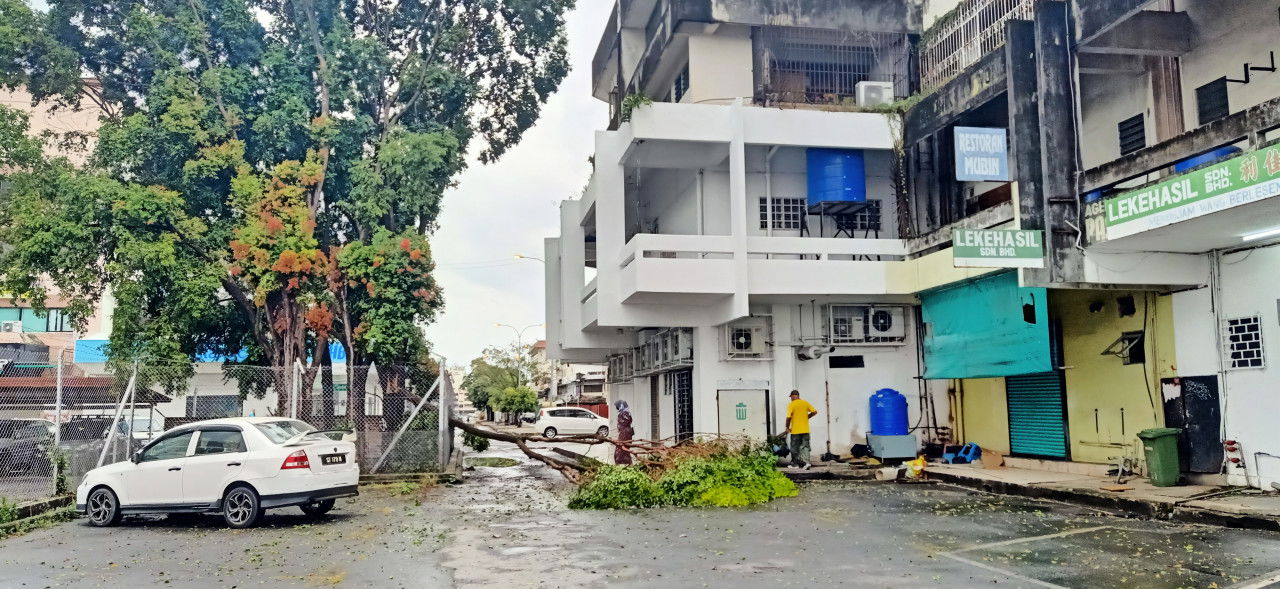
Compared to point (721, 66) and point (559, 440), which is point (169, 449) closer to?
point (559, 440)

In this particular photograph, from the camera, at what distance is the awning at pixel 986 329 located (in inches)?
656

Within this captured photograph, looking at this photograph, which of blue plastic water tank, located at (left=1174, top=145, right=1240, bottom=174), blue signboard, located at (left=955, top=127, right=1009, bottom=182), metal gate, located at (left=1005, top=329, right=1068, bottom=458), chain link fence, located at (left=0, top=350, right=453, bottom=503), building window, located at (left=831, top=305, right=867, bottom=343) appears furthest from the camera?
building window, located at (left=831, top=305, right=867, bottom=343)

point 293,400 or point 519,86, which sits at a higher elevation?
point 519,86

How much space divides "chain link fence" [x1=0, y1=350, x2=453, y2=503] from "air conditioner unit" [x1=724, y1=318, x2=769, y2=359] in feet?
21.3

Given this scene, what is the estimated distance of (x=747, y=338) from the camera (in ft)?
71.3

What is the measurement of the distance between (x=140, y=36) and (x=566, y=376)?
7371 centimetres

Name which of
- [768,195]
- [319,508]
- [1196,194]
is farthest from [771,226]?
[319,508]

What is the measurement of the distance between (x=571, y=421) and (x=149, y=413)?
23023mm

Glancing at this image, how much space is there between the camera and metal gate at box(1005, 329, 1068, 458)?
18.3 meters

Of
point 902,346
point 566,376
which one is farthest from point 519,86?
point 566,376

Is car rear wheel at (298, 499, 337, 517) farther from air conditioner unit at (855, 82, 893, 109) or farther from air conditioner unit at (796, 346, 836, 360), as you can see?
air conditioner unit at (855, 82, 893, 109)

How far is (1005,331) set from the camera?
17359 mm

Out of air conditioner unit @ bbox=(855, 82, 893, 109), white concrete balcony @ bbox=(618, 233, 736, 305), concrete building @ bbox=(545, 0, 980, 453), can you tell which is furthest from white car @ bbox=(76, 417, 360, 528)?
air conditioner unit @ bbox=(855, 82, 893, 109)

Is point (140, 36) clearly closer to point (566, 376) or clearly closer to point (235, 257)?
point (235, 257)
